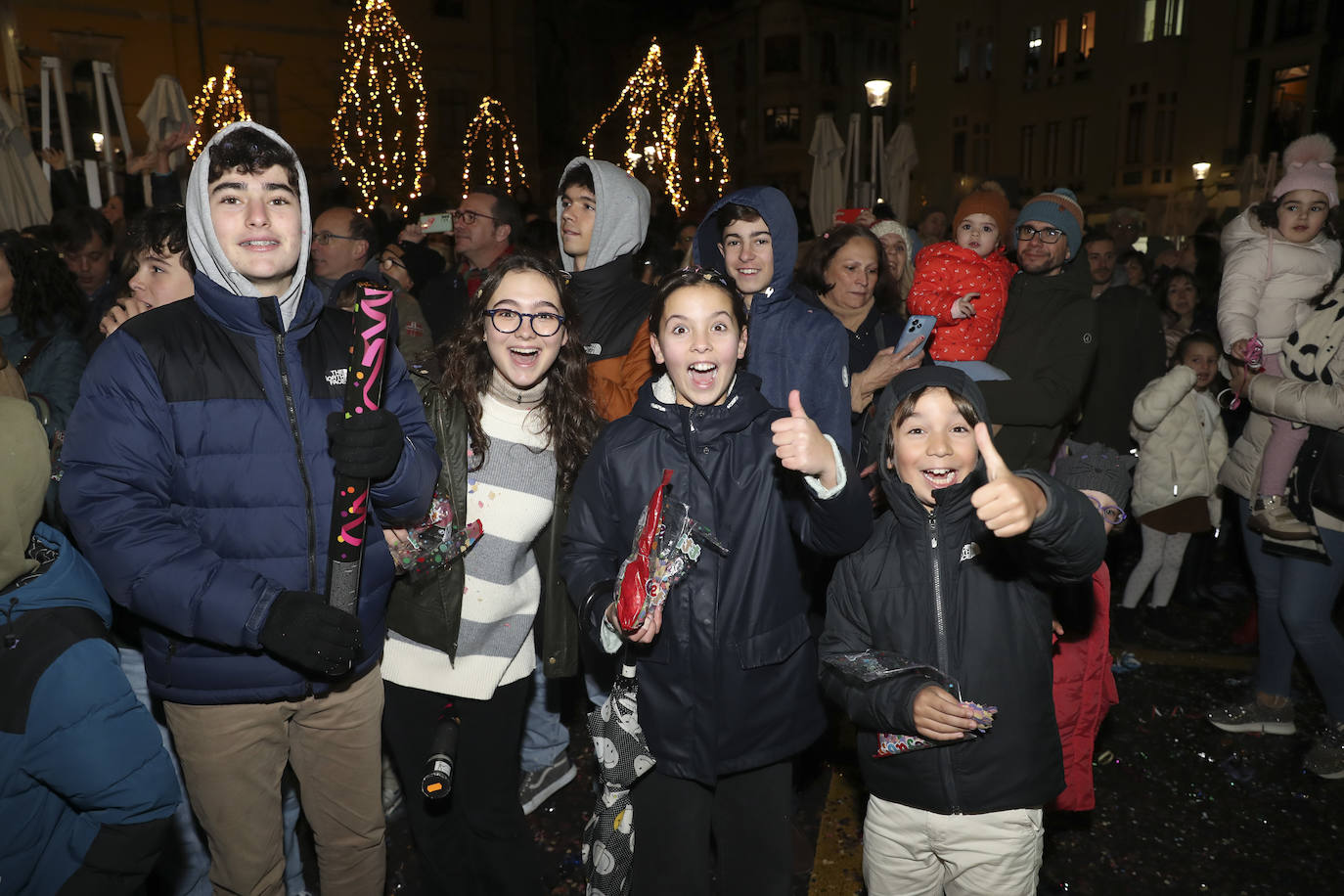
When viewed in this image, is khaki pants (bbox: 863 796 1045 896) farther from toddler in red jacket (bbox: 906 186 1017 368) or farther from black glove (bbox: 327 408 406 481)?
toddler in red jacket (bbox: 906 186 1017 368)

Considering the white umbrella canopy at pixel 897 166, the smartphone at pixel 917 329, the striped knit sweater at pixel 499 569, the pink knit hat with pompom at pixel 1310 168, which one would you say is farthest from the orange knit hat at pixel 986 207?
the white umbrella canopy at pixel 897 166

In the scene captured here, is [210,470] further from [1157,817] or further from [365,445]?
[1157,817]

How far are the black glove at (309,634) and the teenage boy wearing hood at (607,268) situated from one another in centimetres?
157

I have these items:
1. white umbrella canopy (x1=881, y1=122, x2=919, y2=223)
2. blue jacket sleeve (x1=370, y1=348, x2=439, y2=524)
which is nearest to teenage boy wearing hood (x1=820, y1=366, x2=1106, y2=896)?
blue jacket sleeve (x1=370, y1=348, x2=439, y2=524)

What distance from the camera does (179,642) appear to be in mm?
2232

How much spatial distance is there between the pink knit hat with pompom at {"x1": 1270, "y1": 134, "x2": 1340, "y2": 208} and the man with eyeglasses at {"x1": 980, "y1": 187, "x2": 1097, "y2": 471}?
1465 mm

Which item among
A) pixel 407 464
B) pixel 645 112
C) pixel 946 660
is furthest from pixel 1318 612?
pixel 645 112

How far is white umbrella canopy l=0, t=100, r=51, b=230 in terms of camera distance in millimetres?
7840

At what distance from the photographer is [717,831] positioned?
266 cm

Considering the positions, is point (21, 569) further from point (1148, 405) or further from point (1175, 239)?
point (1175, 239)

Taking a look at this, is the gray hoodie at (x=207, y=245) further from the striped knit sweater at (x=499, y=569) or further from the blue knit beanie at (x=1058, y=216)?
the blue knit beanie at (x=1058, y=216)

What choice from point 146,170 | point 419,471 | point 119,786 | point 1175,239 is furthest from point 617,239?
point 1175,239

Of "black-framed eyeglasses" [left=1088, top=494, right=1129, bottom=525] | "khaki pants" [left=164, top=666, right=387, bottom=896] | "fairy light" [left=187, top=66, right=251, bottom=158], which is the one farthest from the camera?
"fairy light" [left=187, top=66, right=251, bottom=158]

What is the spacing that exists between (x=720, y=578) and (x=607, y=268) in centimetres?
180
